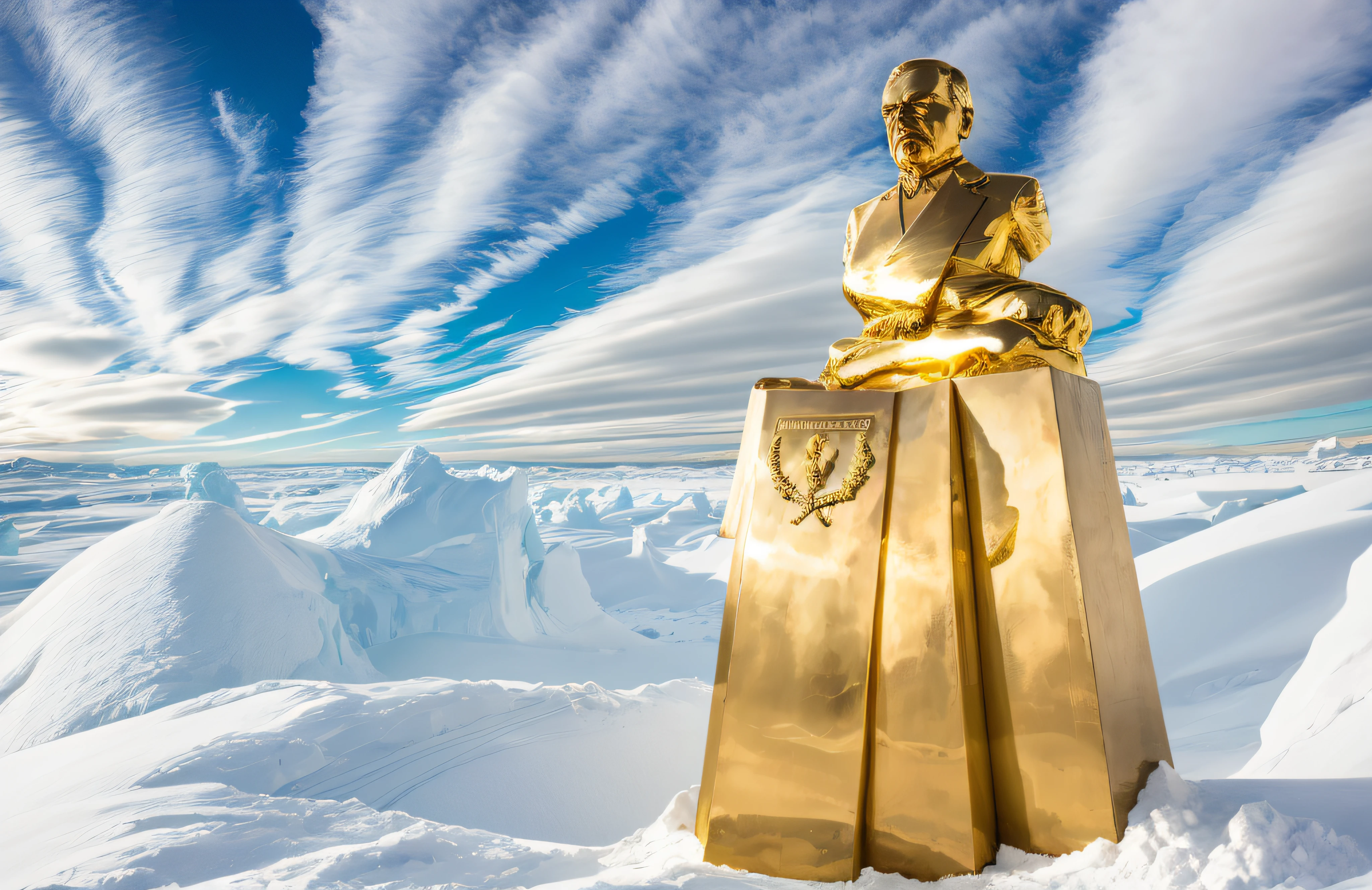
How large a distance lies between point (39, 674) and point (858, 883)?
1051 centimetres

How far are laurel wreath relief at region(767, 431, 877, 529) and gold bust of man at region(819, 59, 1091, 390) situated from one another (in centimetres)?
42

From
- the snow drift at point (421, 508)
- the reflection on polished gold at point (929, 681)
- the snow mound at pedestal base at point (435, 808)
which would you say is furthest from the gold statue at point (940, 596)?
the snow drift at point (421, 508)

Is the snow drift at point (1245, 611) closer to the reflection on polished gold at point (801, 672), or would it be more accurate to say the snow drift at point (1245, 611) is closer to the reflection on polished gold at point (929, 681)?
the reflection on polished gold at point (929, 681)

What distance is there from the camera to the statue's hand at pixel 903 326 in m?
3.16

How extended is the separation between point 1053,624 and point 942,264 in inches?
66.5

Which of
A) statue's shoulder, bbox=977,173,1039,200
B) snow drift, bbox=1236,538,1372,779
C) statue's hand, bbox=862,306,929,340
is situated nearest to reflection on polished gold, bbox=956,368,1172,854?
statue's hand, bbox=862,306,929,340

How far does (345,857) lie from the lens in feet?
Answer: 10.2

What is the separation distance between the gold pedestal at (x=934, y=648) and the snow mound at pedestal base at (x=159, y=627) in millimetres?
8849

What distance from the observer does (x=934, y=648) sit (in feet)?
8.81

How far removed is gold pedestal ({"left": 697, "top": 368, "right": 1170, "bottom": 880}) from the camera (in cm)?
253

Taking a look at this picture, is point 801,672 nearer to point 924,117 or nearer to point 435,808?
point 924,117

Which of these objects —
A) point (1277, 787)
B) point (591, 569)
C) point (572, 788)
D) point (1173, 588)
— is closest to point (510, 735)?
A: point (572, 788)

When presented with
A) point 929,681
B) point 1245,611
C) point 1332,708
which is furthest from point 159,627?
point 1245,611

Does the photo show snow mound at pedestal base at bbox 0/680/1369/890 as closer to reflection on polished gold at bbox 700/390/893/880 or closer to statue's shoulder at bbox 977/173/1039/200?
reflection on polished gold at bbox 700/390/893/880
